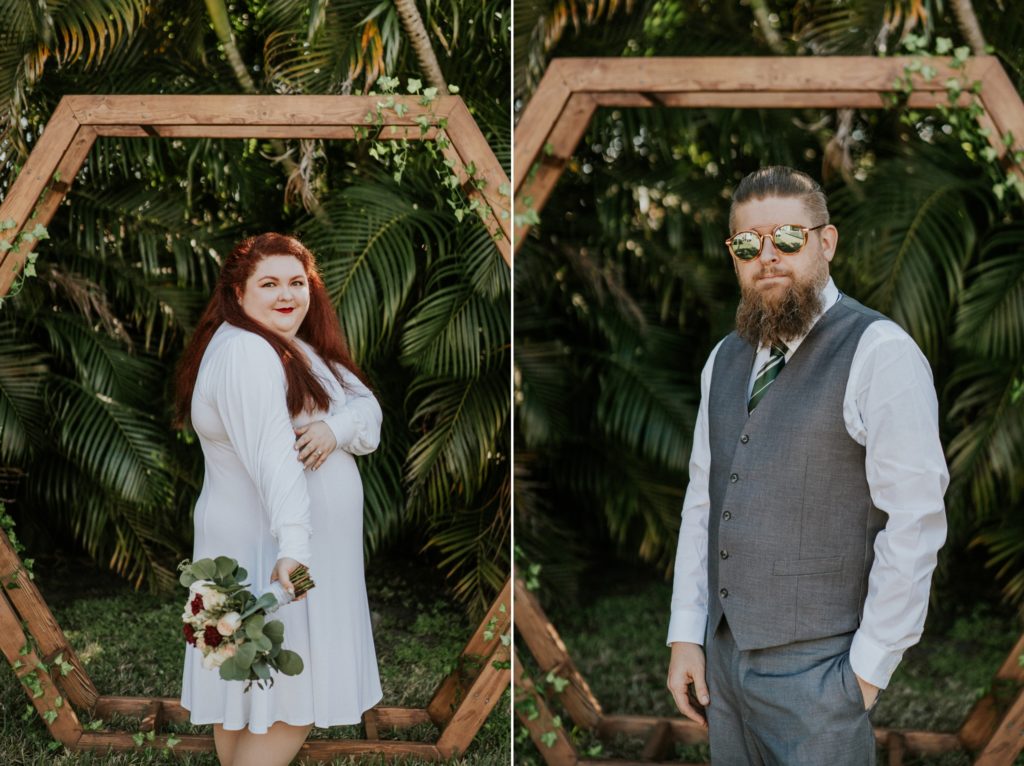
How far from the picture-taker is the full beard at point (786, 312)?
2.23 metres

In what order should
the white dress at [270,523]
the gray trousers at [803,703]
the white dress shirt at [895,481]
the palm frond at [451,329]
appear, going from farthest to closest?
the palm frond at [451,329]
the white dress at [270,523]
the gray trousers at [803,703]
the white dress shirt at [895,481]

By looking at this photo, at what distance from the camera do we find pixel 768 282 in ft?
7.59

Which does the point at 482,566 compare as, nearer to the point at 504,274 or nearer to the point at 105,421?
the point at 504,274

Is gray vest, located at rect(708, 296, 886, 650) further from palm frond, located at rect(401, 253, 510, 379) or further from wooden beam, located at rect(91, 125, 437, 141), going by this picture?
palm frond, located at rect(401, 253, 510, 379)

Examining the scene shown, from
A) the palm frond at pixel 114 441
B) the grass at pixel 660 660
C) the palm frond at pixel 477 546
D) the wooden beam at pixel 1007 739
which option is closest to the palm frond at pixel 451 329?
the palm frond at pixel 477 546

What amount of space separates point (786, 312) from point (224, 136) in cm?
182

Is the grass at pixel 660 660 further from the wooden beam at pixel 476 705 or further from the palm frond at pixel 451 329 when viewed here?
the palm frond at pixel 451 329

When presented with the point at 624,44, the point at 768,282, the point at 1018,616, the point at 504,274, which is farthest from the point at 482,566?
the point at 1018,616

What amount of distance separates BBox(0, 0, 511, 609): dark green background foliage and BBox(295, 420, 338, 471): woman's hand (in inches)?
33.4

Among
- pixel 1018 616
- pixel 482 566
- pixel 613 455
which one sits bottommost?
pixel 1018 616

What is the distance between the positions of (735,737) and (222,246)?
254 cm

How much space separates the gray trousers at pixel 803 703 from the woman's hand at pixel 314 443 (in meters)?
1.21

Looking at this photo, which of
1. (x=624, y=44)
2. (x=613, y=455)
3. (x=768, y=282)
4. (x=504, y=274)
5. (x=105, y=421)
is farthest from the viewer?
(x=613, y=455)

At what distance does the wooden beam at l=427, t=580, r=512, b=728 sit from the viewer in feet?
10.6
